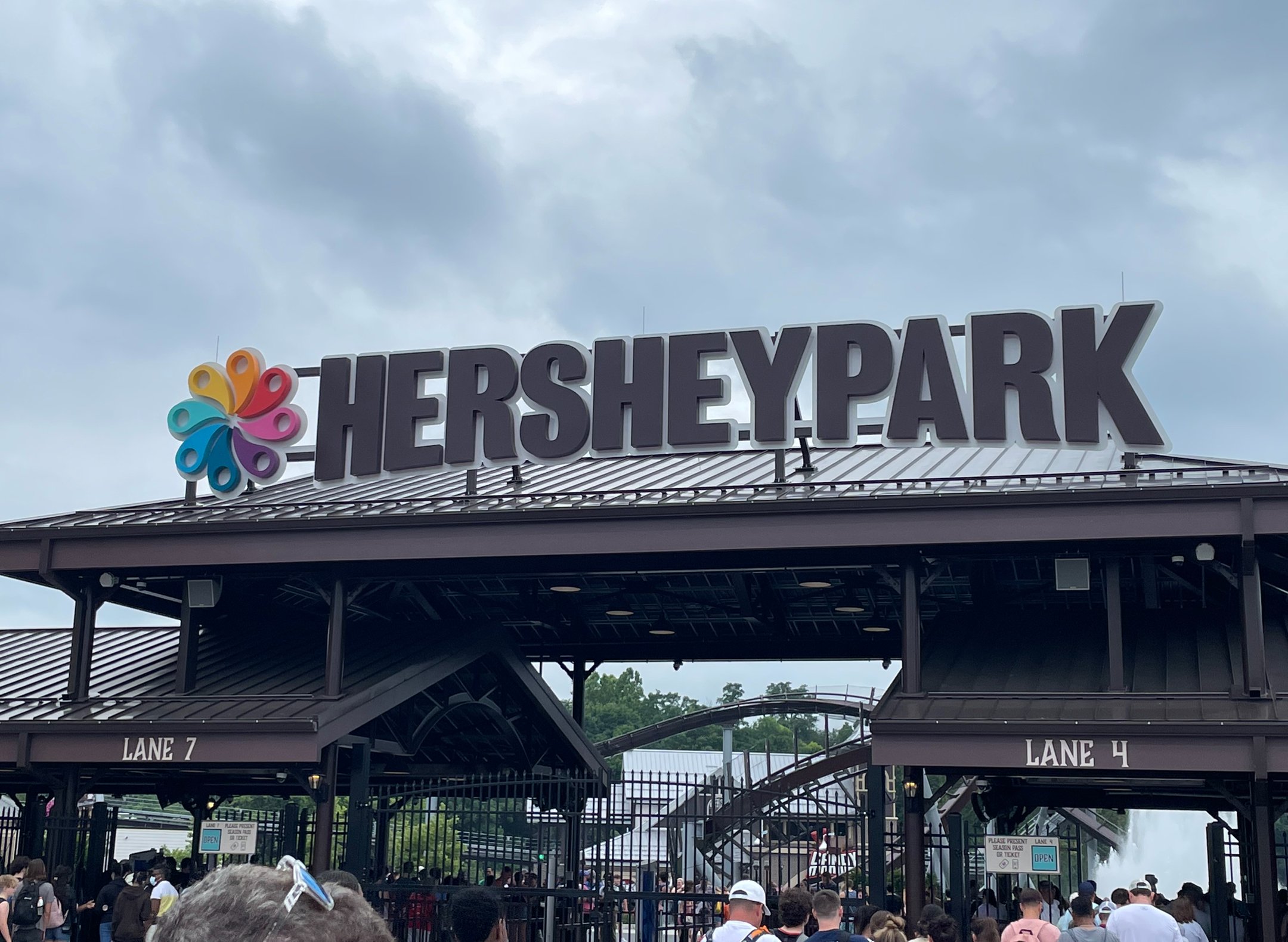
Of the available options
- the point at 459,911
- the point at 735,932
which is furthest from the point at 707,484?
the point at 459,911

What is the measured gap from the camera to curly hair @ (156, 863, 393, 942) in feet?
7.88

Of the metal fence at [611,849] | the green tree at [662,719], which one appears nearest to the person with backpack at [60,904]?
the metal fence at [611,849]

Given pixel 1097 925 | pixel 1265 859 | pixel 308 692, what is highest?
pixel 308 692

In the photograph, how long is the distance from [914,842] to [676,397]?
7.13 metres

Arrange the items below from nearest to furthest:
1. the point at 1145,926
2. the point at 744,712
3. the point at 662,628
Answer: the point at 1145,926
the point at 662,628
the point at 744,712

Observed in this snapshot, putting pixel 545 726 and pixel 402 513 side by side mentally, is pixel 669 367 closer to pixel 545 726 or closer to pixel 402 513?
pixel 402 513

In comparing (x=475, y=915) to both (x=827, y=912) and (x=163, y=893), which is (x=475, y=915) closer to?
(x=827, y=912)

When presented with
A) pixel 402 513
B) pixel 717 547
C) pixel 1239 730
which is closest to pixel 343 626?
pixel 402 513

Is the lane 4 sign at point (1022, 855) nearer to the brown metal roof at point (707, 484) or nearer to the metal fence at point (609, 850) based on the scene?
the metal fence at point (609, 850)

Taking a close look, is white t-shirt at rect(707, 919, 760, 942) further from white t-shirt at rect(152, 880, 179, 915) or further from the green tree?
the green tree

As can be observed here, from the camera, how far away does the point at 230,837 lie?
18.6m

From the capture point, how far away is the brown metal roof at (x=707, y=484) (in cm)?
1816

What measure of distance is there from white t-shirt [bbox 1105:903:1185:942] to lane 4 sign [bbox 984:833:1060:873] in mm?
3590

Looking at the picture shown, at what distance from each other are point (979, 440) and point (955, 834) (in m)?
5.31
